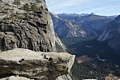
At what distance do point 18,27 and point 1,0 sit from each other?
85.4ft

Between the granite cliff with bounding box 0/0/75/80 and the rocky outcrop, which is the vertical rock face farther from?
the rocky outcrop

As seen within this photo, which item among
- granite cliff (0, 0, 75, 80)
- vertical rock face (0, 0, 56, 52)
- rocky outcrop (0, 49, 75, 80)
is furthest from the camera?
vertical rock face (0, 0, 56, 52)

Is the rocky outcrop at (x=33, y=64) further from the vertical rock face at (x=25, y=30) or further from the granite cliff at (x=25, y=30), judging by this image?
the granite cliff at (x=25, y=30)

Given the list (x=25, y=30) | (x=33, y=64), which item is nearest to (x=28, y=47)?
(x=25, y=30)

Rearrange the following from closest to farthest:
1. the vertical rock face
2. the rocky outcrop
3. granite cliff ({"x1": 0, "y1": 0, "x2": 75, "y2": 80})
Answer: the rocky outcrop
granite cliff ({"x1": 0, "y1": 0, "x2": 75, "y2": 80})
the vertical rock face

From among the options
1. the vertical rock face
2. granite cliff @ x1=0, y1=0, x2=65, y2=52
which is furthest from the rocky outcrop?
granite cliff @ x1=0, y1=0, x2=65, y2=52

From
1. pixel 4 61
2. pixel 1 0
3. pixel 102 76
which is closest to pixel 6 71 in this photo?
pixel 4 61

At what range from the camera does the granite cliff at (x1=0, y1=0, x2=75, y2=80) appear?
25.0 metres

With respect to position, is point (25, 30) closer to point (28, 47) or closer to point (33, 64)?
point (28, 47)

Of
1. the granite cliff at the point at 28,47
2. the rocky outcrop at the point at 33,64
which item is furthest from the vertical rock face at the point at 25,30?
the rocky outcrop at the point at 33,64

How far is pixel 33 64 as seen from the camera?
2538 centimetres

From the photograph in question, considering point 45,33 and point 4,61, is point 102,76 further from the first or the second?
point 4,61

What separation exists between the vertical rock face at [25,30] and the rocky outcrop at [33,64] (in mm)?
39577

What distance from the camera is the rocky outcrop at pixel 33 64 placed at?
2478 cm
